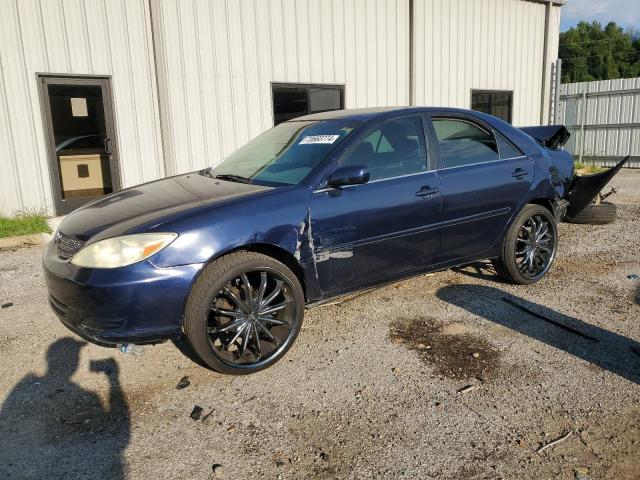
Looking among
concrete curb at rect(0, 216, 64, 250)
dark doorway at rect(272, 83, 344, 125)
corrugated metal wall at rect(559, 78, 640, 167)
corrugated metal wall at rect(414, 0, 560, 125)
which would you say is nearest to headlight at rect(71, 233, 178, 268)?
concrete curb at rect(0, 216, 64, 250)

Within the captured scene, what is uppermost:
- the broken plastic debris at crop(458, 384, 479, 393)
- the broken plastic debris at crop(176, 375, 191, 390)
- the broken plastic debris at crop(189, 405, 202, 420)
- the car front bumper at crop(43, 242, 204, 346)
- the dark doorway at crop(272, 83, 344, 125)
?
the dark doorway at crop(272, 83, 344, 125)

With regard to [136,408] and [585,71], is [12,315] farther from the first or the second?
[585,71]

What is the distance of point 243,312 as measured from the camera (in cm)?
320

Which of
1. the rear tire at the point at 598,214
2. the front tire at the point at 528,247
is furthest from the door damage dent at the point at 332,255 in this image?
the rear tire at the point at 598,214

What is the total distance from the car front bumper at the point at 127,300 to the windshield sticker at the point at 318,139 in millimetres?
1441

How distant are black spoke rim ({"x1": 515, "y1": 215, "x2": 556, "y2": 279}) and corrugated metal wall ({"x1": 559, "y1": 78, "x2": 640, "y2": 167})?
1321 cm

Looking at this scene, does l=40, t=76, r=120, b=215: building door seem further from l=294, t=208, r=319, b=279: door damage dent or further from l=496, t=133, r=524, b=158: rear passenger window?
l=496, t=133, r=524, b=158: rear passenger window

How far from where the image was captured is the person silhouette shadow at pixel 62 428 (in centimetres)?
241

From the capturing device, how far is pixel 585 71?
199 ft

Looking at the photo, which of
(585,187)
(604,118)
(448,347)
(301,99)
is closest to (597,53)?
(604,118)

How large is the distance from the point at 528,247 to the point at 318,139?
2204 millimetres

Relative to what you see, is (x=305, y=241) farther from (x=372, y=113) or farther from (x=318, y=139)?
(x=372, y=113)

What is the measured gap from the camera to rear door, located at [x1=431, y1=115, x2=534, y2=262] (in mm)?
4086

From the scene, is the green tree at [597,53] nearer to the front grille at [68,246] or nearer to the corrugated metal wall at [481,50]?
the corrugated metal wall at [481,50]
